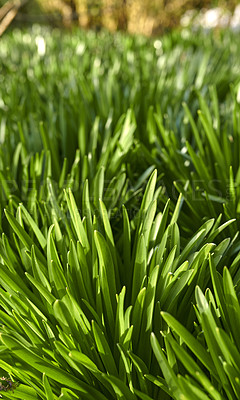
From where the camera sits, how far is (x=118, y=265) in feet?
2.40

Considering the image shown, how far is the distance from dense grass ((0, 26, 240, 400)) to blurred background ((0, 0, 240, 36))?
3.59 m

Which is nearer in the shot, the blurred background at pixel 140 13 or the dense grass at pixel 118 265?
the dense grass at pixel 118 265

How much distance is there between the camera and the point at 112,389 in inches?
22.8

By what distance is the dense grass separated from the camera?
557 mm

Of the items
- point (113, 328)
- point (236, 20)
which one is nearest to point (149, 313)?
point (113, 328)

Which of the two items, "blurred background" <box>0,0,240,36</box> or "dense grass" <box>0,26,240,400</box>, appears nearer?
"dense grass" <box>0,26,240,400</box>

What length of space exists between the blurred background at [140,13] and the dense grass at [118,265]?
3.59 m

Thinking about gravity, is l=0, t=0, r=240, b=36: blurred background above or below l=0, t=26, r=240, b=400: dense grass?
above

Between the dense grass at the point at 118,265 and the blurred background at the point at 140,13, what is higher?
the blurred background at the point at 140,13

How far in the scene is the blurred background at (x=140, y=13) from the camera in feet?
15.0

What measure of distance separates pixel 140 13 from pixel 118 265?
4327mm

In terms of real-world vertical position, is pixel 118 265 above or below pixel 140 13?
below

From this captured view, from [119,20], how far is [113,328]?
4723mm

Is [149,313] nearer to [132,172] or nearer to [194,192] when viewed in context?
[194,192]
